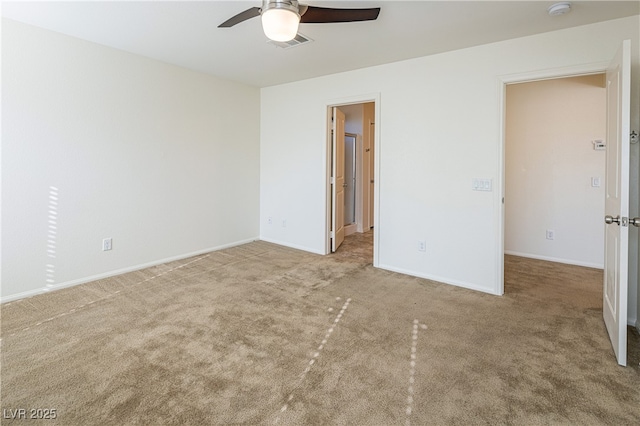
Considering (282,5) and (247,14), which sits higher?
(247,14)

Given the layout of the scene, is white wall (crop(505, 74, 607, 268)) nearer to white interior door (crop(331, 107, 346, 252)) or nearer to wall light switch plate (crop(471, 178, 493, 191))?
wall light switch plate (crop(471, 178, 493, 191))

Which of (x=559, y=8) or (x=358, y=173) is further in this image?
(x=358, y=173)

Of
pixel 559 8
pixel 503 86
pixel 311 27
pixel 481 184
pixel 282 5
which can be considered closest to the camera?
pixel 282 5

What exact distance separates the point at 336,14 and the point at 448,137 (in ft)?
6.37

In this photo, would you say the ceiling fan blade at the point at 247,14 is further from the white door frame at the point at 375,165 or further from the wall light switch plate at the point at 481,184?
the wall light switch plate at the point at 481,184

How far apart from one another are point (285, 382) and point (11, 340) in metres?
2.00

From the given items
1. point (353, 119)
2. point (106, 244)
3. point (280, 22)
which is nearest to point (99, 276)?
point (106, 244)

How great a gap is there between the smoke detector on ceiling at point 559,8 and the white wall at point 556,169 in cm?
209

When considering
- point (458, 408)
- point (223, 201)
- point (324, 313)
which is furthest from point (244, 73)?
point (458, 408)

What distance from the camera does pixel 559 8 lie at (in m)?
2.43

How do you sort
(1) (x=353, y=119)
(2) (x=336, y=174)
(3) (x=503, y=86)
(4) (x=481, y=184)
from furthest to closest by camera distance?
(1) (x=353, y=119) < (2) (x=336, y=174) < (4) (x=481, y=184) < (3) (x=503, y=86)

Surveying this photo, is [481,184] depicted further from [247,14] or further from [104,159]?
[104,159]

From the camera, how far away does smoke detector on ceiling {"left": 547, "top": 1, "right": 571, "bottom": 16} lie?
239cm

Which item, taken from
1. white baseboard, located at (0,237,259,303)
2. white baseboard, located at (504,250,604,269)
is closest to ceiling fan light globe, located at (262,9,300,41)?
white baseboard, located at (0,237,259,303)
